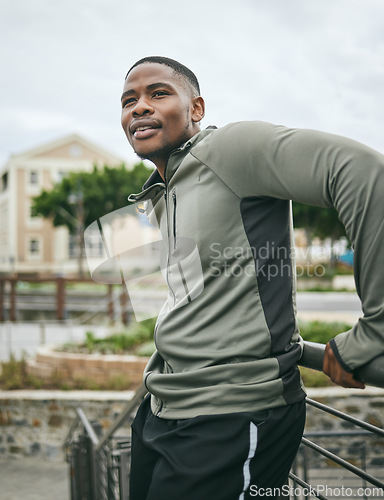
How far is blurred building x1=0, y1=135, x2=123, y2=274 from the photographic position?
41.3 m

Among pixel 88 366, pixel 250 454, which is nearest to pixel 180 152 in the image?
pixel 250 454

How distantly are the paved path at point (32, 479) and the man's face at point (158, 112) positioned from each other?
579cm

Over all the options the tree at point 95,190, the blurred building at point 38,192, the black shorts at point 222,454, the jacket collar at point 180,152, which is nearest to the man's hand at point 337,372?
the black shorts at point 222,454

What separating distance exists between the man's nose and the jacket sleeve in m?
0.34

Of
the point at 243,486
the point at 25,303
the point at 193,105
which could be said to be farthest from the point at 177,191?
the point at 25,303

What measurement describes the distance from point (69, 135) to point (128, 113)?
42241 mm

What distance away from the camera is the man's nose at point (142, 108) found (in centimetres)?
144

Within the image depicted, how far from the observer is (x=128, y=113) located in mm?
1494

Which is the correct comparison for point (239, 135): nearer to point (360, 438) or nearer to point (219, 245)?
point (219, 245)

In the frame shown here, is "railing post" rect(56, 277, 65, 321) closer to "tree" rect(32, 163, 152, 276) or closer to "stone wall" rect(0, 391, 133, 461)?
"stone wall" rect(0, 391, 133, 461)

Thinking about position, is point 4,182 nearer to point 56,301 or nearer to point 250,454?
point 56,301

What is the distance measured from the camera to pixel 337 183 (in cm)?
103

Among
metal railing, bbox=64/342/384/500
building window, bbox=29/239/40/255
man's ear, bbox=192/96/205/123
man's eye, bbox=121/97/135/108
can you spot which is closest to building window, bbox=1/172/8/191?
building window, bbox=29/239/40/255

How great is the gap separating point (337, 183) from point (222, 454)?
685mm
